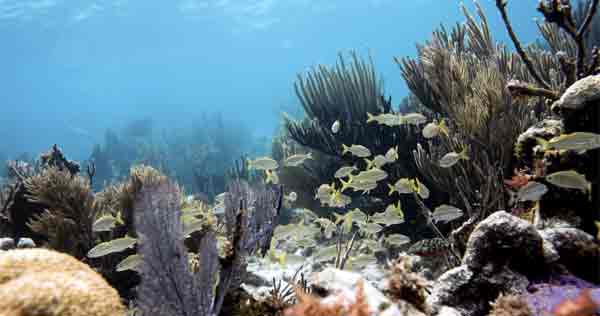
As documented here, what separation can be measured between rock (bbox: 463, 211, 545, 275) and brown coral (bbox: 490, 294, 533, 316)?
0.50m

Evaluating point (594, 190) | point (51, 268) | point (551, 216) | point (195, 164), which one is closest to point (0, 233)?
point (51, 268)

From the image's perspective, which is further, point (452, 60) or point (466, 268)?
point (452, 60)

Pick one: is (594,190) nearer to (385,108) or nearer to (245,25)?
(385,108)

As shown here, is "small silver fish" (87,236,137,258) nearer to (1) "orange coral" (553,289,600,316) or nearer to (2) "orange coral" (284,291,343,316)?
(2) "orange coral" (284,291,343,316)

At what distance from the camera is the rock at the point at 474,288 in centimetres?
301

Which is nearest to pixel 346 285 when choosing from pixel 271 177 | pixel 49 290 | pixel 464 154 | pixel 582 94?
pixel 49 290

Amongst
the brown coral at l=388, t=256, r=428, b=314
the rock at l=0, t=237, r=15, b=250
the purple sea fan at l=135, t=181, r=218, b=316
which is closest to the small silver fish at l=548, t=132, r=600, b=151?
the brown coral at l=388, t=256, r=428, b=314

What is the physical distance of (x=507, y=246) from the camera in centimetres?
312

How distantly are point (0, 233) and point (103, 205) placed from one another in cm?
204

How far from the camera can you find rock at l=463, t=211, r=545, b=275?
3082mm

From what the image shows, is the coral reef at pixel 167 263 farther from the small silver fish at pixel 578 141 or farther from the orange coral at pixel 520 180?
the orange coral at pixel 520 180

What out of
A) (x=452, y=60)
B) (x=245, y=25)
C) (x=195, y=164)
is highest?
(x=245, y=25)

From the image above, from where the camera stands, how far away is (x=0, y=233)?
20.1 ft

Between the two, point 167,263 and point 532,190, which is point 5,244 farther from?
point 532,190
